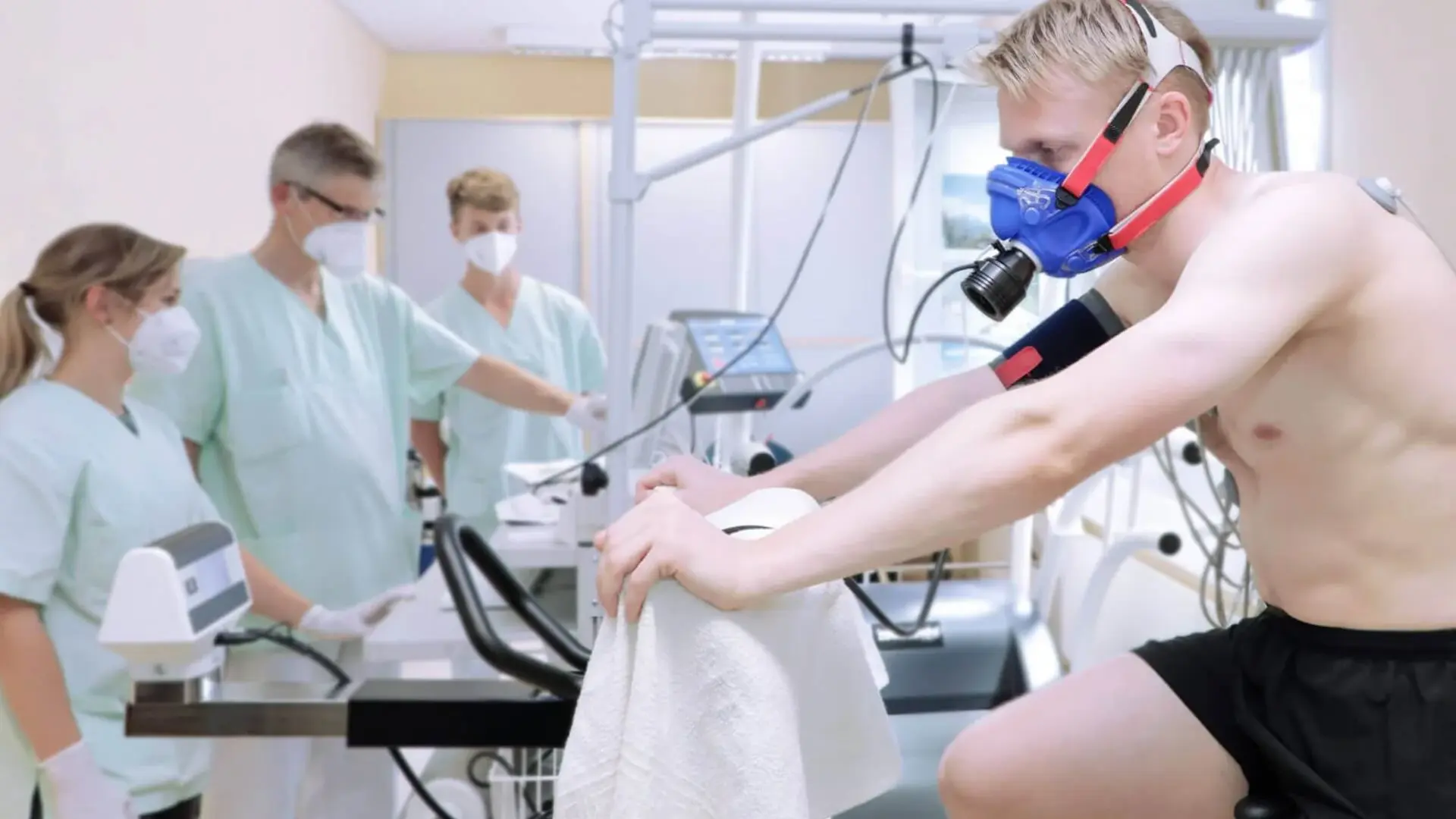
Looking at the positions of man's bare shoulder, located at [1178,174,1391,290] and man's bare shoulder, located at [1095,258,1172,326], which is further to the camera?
man's bare shoulder, located at [1095,258,1172,326]

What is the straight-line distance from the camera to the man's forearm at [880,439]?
47.9 inches

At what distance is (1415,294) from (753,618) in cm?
57

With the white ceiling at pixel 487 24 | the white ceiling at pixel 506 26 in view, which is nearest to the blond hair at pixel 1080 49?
the white ceiling at pixel 506 26

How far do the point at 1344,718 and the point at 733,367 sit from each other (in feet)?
5.14

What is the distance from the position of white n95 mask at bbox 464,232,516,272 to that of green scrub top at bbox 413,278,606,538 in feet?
0.61

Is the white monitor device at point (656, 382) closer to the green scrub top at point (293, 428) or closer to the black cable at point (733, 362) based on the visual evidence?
the black cable at point (733, 362)

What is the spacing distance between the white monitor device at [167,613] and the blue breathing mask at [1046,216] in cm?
93

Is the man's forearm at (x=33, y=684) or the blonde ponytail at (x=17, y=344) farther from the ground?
the blonde ponytail at (x=17, y=344)

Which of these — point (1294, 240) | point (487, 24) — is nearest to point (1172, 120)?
point (1294, 240)

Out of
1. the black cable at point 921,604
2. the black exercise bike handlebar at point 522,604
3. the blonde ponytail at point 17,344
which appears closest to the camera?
the black exercise bike handlebar at point 522,604

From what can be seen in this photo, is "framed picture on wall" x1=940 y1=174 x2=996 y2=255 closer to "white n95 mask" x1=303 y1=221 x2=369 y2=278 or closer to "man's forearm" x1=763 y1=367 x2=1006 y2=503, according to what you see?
"white n95 mask" x1=303 y1=221 x2=369 y2=278

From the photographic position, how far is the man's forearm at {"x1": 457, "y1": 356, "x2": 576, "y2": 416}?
3084mm

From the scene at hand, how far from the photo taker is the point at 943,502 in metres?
0.84

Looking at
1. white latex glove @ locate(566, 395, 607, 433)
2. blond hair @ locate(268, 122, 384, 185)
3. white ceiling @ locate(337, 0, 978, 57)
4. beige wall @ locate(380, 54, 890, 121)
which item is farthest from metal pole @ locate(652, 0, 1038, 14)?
beige wall @ locate(380, 54, 890, 121)
